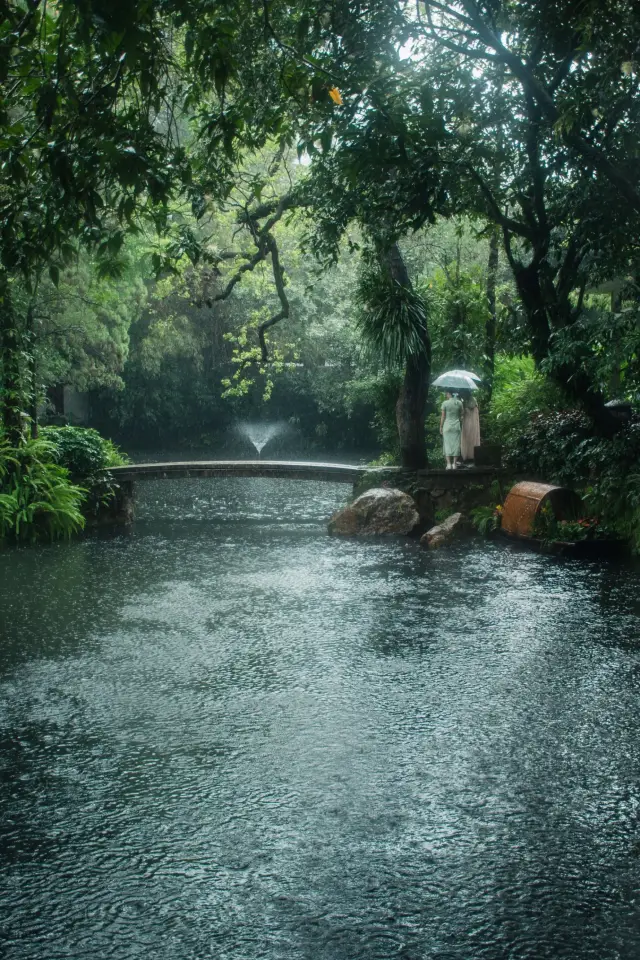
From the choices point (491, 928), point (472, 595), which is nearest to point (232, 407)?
point (472, 595)

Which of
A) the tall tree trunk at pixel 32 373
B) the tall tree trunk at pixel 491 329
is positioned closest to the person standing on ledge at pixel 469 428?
the tall tree trunk at pixel 491 329

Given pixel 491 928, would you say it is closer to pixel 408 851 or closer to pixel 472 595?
pixel 408 851

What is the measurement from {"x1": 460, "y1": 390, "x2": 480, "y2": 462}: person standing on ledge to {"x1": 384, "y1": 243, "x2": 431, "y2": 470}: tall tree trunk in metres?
0.74

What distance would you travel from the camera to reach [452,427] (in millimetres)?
16297

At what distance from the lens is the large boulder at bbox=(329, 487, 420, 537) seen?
50.2 ft

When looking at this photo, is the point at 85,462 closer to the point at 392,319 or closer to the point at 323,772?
the point at 392,319

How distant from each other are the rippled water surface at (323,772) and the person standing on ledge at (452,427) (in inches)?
228

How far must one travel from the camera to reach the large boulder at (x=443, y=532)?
45.4 ft

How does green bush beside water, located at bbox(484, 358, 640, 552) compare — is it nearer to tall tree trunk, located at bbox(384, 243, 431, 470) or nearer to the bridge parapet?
tall tree trunk, located at bbox(384, 243, 431, 470)

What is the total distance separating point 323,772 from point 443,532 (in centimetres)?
904

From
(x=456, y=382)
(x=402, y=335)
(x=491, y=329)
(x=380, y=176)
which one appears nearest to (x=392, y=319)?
(x=402, y=335)

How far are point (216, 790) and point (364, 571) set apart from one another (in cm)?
698

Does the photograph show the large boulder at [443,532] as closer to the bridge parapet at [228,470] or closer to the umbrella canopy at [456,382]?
the umbrella canopy at [456,382]

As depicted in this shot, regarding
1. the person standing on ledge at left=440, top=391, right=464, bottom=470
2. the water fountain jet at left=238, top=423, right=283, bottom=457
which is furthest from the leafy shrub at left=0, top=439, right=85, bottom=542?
the water fountain jet at left=238, top=423, right=283, bottom=457
